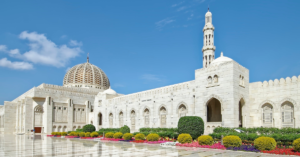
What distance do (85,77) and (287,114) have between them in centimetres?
4265

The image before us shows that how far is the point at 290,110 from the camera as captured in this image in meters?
21.2

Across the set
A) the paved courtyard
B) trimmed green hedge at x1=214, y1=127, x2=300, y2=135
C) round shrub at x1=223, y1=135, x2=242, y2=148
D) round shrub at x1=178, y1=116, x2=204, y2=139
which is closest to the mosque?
trimmed green hedge at x1=214, y1=127, x2=300, y2=135

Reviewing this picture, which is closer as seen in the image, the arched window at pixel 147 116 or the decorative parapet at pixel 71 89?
the arched window at pixel 147 116

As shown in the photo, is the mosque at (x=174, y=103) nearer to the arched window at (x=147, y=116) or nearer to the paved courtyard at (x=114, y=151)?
the arched window at (x=147, y=116)

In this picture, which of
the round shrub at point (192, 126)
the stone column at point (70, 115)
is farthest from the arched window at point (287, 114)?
the stone column at point (70, 115)

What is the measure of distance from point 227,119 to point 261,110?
3875 mm

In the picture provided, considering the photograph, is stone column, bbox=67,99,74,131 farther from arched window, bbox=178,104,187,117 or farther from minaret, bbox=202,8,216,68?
minaret, bbox=202,8,216,68

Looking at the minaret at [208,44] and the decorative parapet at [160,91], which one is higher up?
the minaret at [208,44]

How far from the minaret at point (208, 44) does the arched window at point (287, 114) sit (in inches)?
509

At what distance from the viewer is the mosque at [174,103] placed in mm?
21922

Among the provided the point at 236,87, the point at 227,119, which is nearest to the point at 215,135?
the point at 227,119

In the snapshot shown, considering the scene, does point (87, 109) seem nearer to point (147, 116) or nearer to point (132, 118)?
point (132, 118)

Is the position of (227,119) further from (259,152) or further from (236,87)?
(259,152)

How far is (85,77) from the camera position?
5466 centimetres
